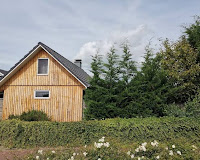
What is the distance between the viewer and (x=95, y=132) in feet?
25.8

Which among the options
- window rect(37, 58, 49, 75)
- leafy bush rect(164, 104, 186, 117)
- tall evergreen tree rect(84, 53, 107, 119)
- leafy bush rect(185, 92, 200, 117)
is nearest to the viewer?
leafy bush rect(185, 92, 200, 117)

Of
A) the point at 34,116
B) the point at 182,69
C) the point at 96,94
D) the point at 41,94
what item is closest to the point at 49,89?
the point at 41,94

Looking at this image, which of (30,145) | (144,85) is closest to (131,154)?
(30,145)

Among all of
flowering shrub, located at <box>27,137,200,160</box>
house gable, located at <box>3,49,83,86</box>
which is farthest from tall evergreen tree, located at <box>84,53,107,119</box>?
flowering shrub, located at <box>27,137,200,160</box>

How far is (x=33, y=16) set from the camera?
29.7ft

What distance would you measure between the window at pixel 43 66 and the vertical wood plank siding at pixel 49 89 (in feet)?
0.73

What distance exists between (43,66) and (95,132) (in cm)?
740

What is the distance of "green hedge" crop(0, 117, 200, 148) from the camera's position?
7.79 m

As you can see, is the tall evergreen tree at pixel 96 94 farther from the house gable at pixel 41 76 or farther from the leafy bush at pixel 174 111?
the leafy bush at pixel 174 111

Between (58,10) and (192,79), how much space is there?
7994 mm

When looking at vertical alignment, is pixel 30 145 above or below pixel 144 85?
below

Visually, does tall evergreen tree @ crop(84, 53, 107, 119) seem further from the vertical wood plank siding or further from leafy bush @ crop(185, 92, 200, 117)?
leafy bush @ crop(185, 92, 200, 117)

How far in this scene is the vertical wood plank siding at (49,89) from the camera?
12945mm

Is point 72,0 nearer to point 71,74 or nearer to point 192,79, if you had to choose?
point 71,74
